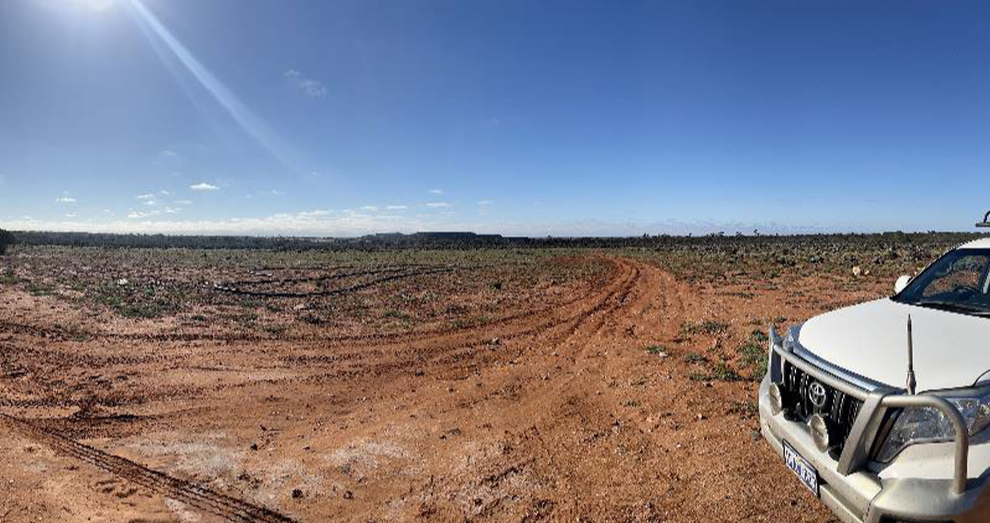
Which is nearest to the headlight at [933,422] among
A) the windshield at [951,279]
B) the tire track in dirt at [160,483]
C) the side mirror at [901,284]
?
the windshield at [951,279]

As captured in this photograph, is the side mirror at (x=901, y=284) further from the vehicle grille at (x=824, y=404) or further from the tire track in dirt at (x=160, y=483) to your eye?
the tire track in dirt at (x=160, y=483)

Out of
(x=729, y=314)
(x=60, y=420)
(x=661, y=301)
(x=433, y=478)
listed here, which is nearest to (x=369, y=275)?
(x=661, y=301)

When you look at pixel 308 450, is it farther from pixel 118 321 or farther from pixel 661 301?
pixel 661 301

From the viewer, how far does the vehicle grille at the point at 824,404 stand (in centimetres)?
334

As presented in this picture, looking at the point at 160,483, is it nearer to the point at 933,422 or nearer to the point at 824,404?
the point at 824,404

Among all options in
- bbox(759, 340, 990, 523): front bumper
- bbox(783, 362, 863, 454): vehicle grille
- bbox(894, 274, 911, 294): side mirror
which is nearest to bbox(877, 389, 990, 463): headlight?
bbox(759, 340, 990, 523): front bumper

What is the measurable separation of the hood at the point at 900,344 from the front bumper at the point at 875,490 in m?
0.23

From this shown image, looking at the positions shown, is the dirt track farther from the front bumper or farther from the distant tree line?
the distant tree line

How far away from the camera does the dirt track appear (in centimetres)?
467

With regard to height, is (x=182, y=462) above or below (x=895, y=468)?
below

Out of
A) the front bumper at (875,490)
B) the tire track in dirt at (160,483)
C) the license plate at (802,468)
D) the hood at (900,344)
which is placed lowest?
the tire track in dirt at (160,483)

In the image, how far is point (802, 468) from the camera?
3617 millimetres

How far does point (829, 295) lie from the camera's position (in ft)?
52.9

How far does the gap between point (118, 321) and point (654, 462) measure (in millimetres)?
14662
